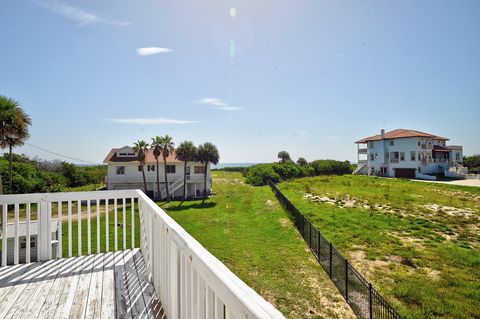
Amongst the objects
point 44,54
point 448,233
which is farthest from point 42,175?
point 448,233

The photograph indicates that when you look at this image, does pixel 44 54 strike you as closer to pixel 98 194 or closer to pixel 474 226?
pixel 98 194

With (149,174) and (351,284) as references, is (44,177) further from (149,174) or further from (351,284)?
(351,284)

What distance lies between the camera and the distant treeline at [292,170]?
121ft

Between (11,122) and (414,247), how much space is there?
2005 centimetres

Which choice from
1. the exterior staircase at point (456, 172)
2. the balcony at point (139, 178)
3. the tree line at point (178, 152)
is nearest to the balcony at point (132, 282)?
the tree line at point (178, 152)

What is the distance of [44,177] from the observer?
28.4 meters

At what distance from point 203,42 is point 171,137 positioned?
1715cm

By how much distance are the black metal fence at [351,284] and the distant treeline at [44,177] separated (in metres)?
22.1

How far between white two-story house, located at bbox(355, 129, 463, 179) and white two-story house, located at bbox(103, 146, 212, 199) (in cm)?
2931

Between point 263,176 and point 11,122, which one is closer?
point 11,122

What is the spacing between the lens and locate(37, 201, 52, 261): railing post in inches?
146

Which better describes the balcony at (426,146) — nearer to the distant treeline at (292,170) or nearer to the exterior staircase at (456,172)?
the exterior staircase at (456,172)

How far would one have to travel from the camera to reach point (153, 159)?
31.1 metres

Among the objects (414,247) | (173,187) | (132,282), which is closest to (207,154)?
(173,187)
